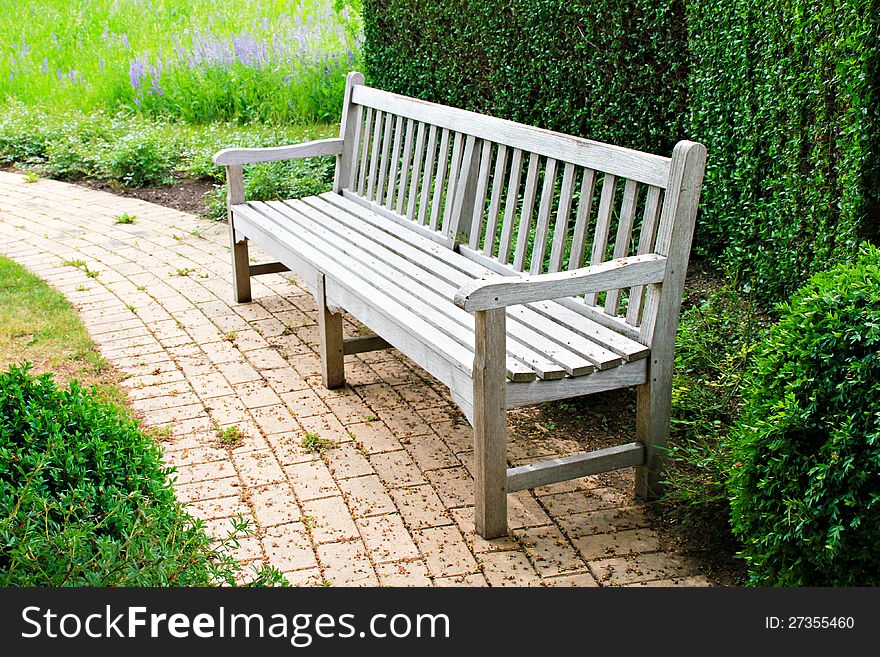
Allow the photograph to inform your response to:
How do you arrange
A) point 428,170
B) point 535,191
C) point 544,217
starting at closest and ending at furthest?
1. point 544,217
2. point 535,191
3. point 428,170

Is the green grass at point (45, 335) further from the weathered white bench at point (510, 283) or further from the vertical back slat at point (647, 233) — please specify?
the vertical back slat at point (647, 233)

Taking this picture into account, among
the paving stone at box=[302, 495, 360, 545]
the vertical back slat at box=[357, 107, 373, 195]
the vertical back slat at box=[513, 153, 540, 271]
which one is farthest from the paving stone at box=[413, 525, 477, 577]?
the vertical back slat at box=[357, 107, 373, 195]

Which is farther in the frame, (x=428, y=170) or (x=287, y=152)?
(x=287, y=152)

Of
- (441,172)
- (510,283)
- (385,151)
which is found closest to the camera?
(510,283)

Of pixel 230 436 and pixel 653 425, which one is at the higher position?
pixel 653 425

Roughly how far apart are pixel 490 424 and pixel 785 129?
6.34 feet

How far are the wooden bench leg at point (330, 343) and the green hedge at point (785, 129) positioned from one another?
1.91 metres

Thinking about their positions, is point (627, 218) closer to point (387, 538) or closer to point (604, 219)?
point (604, 219)

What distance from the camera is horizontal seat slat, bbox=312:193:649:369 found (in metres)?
3.56

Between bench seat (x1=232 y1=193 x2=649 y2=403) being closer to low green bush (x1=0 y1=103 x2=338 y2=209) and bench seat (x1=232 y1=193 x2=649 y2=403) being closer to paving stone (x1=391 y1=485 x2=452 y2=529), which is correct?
paving stone (x1=391 y1=485 x2=452 y2=529)

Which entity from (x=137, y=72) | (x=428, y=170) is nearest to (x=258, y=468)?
(x=428, y=170)

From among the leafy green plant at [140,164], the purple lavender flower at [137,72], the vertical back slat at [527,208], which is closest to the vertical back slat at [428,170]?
the vertical back slat at [527,208]

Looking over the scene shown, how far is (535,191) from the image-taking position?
4395 mm

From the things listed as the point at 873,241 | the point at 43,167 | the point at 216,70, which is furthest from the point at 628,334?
the point at 216,70
